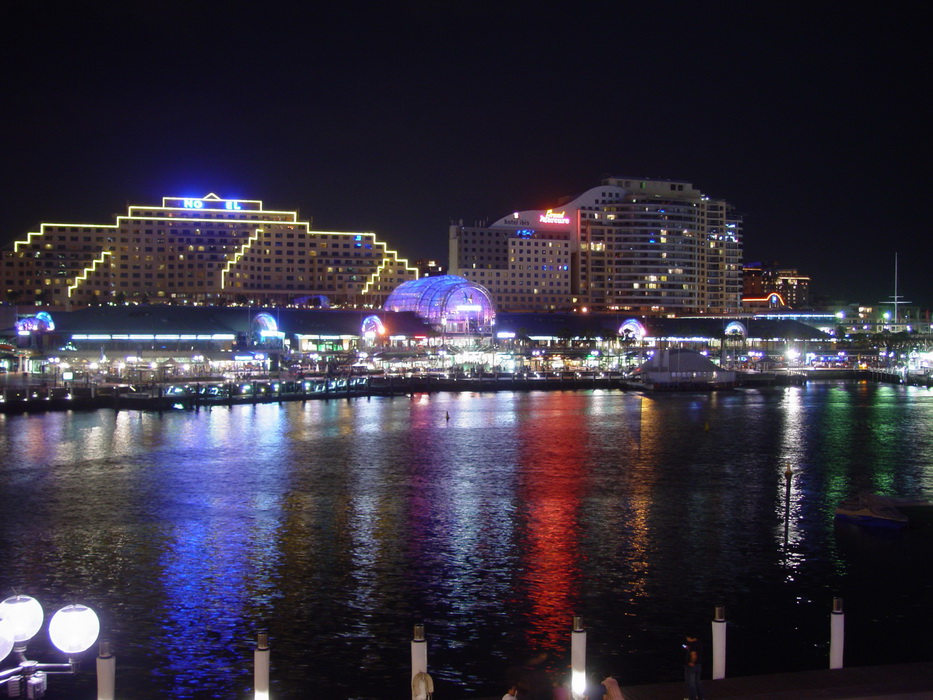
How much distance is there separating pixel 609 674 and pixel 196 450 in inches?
1236

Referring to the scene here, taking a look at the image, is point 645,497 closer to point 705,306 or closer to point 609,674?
point 609,674

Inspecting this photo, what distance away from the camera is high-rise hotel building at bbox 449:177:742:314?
155 meters

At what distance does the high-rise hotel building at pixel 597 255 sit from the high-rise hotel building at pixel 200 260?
16.6 meters

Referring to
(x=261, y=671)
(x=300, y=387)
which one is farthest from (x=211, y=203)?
Answer: (x=261, y=671)

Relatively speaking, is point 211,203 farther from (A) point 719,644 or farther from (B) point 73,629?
(A) point 719,644

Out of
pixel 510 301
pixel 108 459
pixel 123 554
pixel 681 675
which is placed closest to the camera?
pixel 681 675

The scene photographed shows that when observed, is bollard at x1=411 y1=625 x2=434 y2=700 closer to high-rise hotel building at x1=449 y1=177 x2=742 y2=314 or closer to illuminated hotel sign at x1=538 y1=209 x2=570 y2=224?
high-rise hotel building at x1=449 y1=177 x2=742 y2=314

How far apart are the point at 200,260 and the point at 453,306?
50125 millimetres

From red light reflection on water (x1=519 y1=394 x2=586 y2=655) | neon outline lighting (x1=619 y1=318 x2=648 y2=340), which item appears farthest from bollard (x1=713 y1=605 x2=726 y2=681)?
neon outline lighting (x1=619 y1=318 x2=648 y2=340)

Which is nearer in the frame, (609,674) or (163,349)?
(609,674)

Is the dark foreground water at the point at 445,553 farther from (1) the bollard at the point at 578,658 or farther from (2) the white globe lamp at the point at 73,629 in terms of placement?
(2) the white globe lamp at the point at 73,629

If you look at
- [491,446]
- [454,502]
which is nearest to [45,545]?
[454,502]

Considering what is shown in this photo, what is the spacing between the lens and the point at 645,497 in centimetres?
3141

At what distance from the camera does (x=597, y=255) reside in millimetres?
158625
